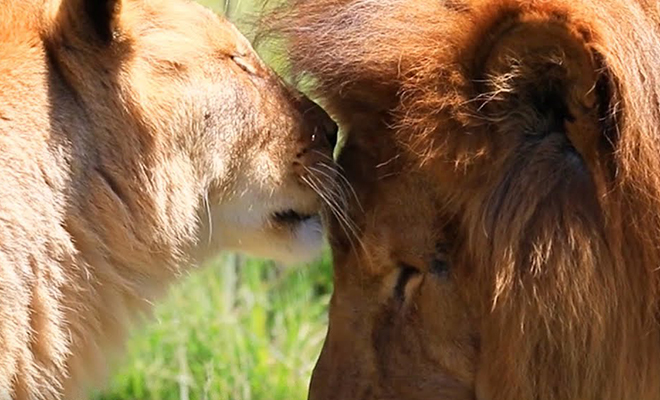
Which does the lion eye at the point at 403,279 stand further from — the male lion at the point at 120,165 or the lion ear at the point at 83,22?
the lion ear at the point at 83,22

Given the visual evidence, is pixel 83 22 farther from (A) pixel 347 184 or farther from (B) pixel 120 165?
(A) pixel 347 184

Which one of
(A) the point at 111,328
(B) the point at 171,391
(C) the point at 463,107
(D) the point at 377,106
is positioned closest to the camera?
(C) the point at 463,107

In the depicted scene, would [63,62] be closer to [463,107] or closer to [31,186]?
[31,186]

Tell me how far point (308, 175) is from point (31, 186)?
540 millimetres

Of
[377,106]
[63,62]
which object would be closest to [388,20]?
[377,106]

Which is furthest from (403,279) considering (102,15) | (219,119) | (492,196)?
(102,15)

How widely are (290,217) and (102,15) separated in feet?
1.78

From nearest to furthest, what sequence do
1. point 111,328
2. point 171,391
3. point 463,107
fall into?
point 463,107 → point 111,328 → point 171,391

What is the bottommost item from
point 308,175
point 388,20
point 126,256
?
point 126,256

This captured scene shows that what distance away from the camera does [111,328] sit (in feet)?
8.17

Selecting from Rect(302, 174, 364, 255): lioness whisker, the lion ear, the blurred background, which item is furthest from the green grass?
the lion ear

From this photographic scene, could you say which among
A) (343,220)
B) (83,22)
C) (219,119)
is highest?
(83,22)

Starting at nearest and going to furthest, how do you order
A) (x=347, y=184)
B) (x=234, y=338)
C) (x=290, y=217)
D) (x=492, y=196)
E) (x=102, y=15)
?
(x=492, y=196)
(x=102, y=15)
(x=347, y=184)
(x=290, y=217)
(x=234, y=338)

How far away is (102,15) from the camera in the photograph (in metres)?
2.31
